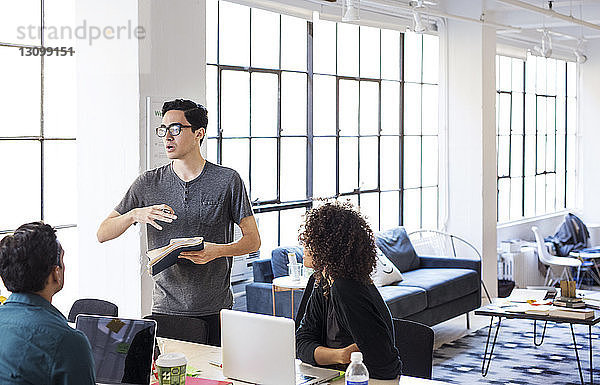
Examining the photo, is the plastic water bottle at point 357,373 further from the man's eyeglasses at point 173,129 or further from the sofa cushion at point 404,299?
the sofa cushion at point 404,299

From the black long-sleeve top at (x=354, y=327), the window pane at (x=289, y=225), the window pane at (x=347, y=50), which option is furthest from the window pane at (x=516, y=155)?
the black long-sleeve top at (x=354, y=327)

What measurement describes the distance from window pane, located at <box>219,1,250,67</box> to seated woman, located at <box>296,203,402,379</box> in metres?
3.74

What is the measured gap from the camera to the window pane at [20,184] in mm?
5070

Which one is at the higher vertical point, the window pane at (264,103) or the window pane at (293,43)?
the window pane at (293,43)

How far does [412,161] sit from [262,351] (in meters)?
6.91

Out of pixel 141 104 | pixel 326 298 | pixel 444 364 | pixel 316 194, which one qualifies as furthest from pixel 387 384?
pixel 316 194

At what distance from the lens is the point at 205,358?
11.9ft

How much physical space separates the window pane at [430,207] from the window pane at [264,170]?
297cm

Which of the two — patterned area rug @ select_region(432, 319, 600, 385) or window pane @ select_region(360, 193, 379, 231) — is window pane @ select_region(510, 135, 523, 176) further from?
patterned area rug @ select_region(432, 319, 600, 385)

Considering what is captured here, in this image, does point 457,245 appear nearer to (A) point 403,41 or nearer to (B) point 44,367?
(A) point 403,41

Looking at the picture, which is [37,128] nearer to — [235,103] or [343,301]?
[235,103]

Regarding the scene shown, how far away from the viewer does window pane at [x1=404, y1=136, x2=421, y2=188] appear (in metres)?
9.74

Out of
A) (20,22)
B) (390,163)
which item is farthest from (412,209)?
(20,22)

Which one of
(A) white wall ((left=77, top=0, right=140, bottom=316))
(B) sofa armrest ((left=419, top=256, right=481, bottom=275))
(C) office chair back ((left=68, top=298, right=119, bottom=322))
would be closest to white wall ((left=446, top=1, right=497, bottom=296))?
(B) sofa armrest ((left=419, top=256, right=481, bottom=275))
